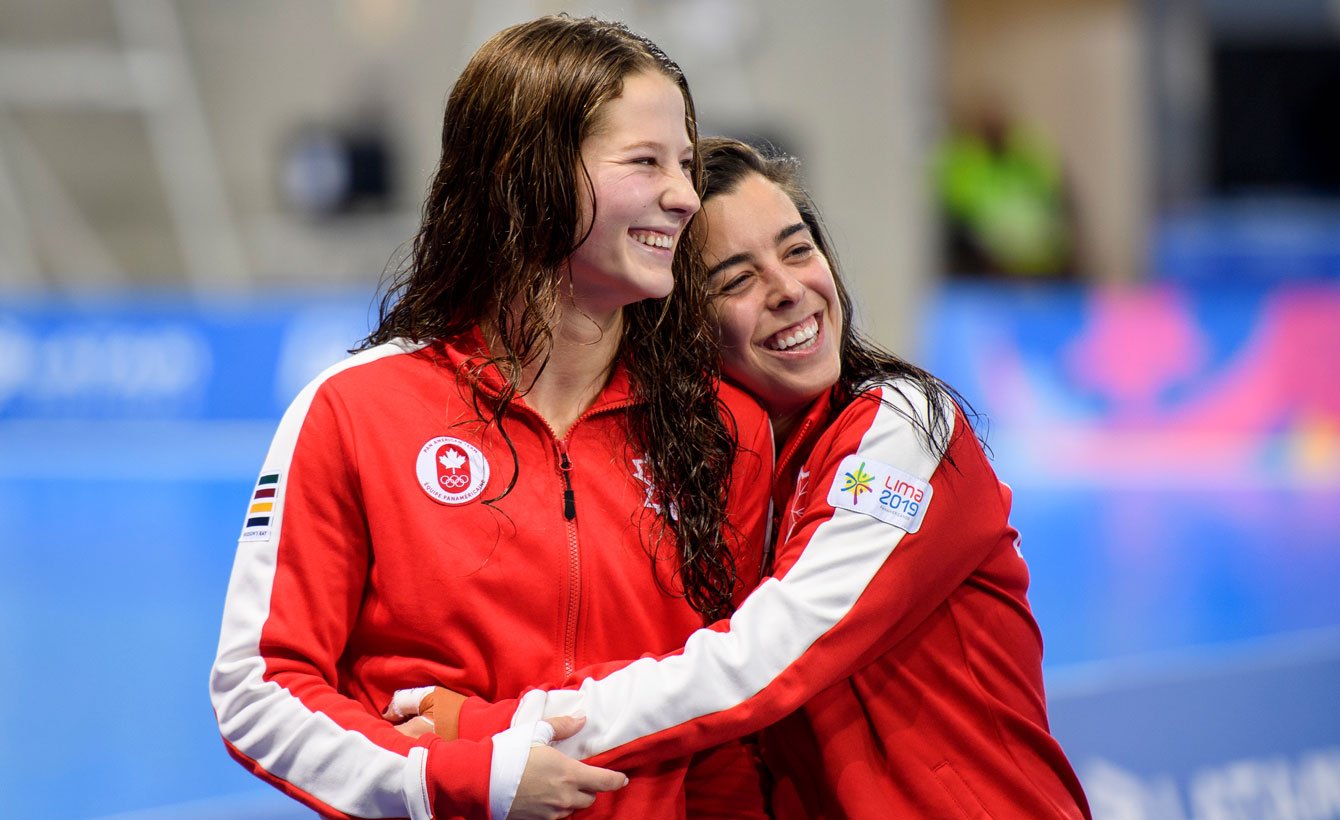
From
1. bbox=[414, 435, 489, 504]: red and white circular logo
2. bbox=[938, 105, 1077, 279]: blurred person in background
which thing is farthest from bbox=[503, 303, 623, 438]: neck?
bbox=[938, 105, 1077, 279]: blurred person in background

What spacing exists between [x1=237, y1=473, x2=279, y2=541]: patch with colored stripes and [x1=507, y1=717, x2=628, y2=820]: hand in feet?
1.57

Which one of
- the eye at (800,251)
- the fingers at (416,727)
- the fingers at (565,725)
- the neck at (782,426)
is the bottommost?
the fingers at (565,725)

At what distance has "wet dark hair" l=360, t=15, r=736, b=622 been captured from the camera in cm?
196

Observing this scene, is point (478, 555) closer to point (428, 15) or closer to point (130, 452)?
point (130, 452)

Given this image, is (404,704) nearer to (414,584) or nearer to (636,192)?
(414,584)

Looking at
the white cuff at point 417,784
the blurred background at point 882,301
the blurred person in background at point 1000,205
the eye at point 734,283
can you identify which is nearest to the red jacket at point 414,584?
the white cuff at point 417,784

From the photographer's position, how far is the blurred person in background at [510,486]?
183 cm

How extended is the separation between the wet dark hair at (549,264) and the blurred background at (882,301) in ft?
2.80

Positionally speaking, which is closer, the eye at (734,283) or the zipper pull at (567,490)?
the zipper pull at (567,490)

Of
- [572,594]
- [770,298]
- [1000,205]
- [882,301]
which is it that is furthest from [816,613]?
[1000,205]

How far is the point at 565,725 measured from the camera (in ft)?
5.99

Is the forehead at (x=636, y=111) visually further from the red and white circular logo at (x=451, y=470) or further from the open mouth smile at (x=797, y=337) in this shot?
the red and white circular logo at (x=451, y=470)

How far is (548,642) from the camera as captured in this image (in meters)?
1.96

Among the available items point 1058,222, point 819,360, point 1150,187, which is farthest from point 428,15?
point 819,360
